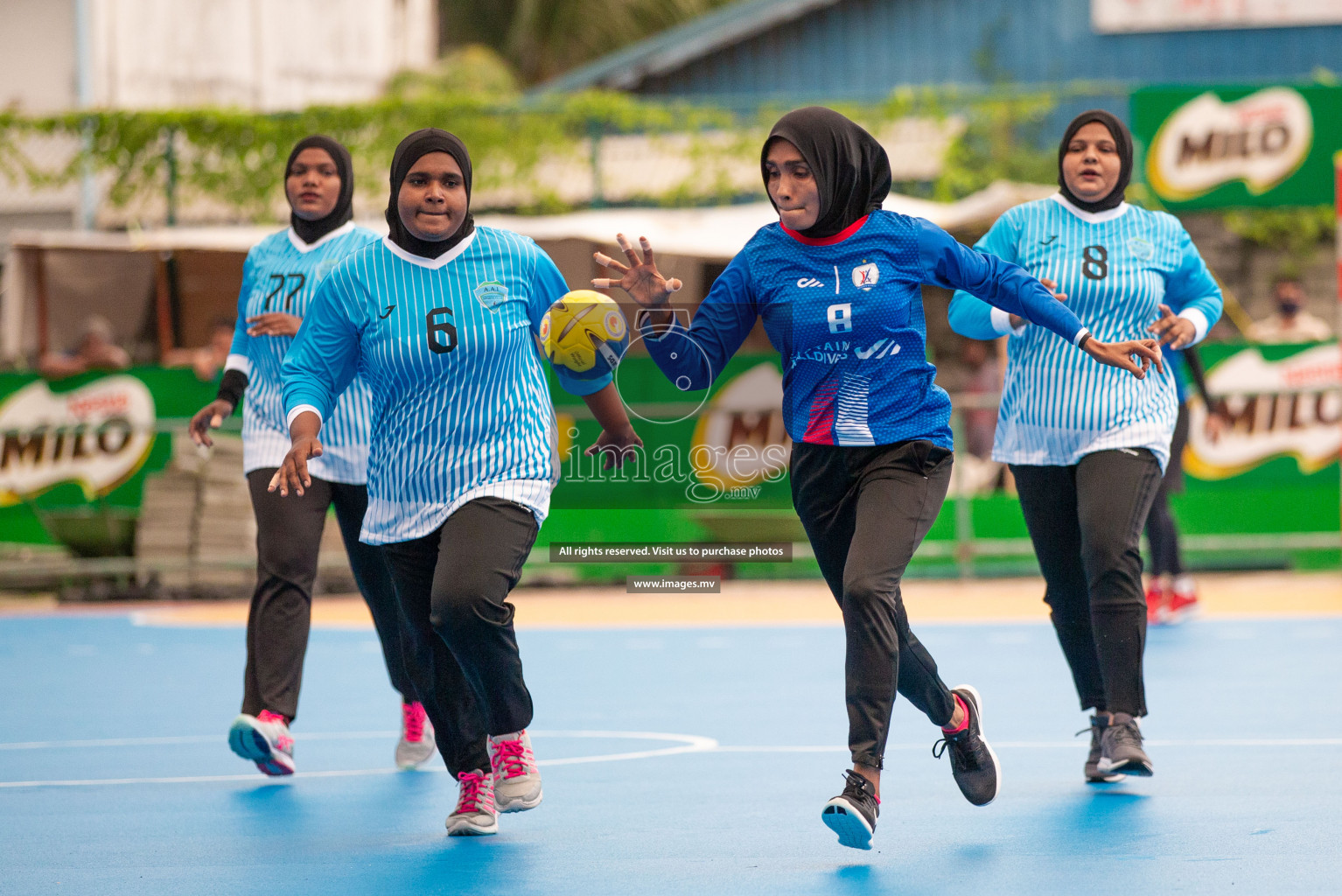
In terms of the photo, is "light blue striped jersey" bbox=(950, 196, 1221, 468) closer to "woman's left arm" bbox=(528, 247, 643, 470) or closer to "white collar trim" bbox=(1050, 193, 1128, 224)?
"white collar trim" bbox=(1050, 193, 1128, 224)

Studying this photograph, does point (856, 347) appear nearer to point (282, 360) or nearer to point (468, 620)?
point (468, 620)

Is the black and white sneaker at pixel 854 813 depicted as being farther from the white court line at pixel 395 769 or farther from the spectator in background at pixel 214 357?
the spectator in background at pixel 214 357

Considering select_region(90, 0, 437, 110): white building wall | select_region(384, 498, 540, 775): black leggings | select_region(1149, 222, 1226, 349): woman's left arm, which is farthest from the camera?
select_region(90, 0, 437, 110): white building wall

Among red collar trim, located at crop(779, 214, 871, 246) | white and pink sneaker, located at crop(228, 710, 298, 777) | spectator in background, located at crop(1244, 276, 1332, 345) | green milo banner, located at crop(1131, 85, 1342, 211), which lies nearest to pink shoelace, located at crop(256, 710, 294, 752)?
white and pink sneaker, located at crop(228, 710, 298, 777)

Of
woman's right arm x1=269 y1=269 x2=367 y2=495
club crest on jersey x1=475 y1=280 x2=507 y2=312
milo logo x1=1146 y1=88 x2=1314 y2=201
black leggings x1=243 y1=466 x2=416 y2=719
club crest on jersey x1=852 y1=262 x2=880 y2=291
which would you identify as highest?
milo logo x1=1146 y1=88 x2=1314 y2=201

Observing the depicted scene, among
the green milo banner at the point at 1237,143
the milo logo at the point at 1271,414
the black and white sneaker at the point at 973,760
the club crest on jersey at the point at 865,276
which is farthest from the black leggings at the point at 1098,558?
the green milo banner at the point at 1237,143

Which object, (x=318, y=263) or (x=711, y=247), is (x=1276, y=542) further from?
(x=318, y=263)

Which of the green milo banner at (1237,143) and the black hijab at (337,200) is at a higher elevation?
the green milo banner at (1237,143)

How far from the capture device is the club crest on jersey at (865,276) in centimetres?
514

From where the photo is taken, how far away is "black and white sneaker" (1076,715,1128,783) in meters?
5.96

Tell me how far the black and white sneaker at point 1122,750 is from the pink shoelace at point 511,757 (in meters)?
1.91

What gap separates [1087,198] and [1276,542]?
8174mm

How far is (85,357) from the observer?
14312 millimetres

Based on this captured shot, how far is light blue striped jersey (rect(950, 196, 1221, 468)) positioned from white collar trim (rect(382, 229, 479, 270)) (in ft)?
5.75
